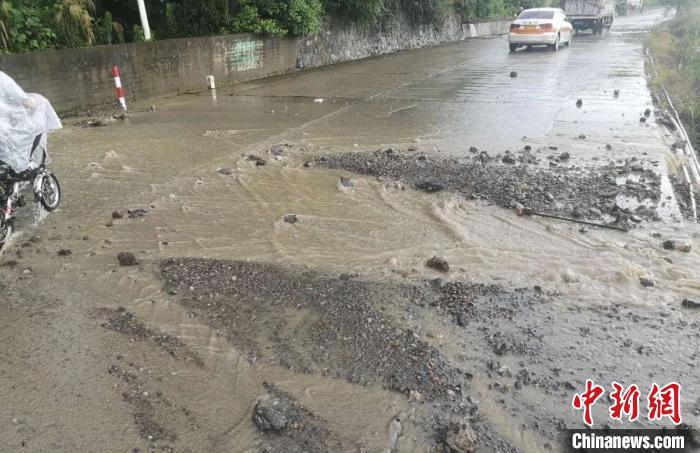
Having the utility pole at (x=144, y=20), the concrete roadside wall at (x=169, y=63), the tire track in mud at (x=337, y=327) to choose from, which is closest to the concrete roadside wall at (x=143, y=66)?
the concrete roadside wall at (x=169, y=63)

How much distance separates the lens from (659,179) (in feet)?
22.0

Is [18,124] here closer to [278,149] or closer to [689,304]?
[278,149]

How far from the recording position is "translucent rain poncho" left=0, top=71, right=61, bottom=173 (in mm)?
5188

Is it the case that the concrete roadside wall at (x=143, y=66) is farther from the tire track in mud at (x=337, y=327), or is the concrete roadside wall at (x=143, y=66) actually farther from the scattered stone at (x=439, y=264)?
the scattered stone at (x=439, y=264)

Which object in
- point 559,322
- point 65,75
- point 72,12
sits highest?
point 72,12

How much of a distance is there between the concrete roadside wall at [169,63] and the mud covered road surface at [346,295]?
3529 millimetres

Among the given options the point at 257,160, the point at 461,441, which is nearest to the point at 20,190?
the point at 257,160

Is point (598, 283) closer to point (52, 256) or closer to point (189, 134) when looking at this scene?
point (52, 256)

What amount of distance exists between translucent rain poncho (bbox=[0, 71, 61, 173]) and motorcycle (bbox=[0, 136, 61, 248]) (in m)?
0.11

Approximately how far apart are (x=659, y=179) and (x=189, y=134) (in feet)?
25.3

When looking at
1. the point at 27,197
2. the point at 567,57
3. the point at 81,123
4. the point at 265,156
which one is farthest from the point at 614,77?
the point at 27,197

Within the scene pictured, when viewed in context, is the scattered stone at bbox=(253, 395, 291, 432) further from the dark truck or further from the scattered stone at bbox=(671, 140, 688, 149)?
the dark truck

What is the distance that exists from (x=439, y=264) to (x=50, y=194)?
15.0 ft

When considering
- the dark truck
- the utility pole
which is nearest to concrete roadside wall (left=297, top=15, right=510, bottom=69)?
the utility pole
